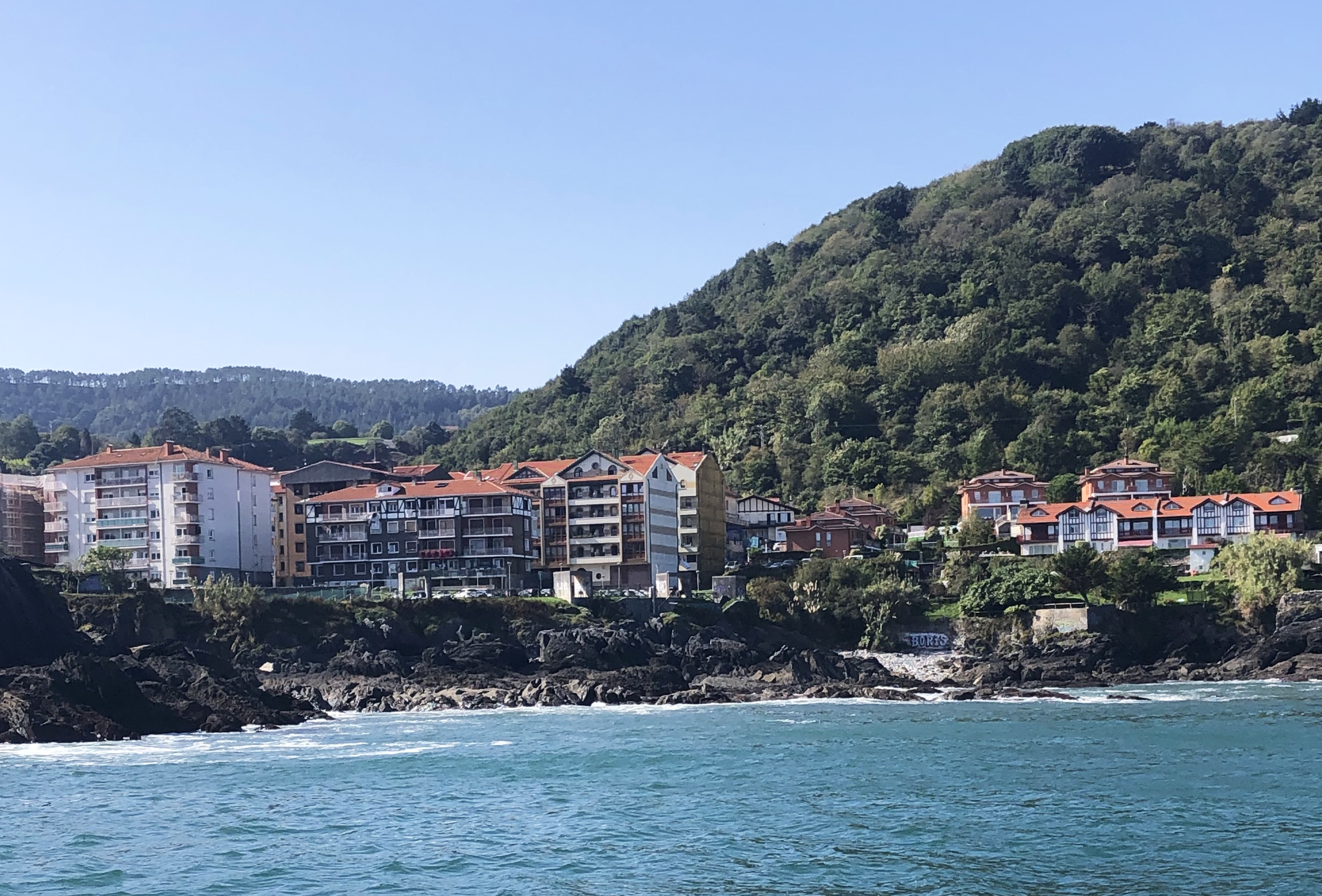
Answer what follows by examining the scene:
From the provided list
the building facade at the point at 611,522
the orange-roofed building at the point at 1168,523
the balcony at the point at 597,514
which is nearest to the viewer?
the orange-roofed building at the point at 1168,523

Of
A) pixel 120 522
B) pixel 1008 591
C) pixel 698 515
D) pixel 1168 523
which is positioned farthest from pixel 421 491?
pixel 1168 523

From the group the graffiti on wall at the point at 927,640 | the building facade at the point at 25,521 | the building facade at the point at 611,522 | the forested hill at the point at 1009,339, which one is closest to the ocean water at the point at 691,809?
the graffiti on wall at the point at 927,640

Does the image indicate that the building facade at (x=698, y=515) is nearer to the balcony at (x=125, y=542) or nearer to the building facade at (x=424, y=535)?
the building facade at (x=424, y=535)

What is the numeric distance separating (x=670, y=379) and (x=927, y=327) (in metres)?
25.4

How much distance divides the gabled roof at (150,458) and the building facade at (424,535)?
6.57m

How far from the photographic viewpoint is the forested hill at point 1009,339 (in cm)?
12269

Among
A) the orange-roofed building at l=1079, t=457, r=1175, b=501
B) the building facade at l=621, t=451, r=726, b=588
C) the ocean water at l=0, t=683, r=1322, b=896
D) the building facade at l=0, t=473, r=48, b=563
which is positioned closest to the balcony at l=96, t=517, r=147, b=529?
the building facade at l=0, t=473, r=48, b=563

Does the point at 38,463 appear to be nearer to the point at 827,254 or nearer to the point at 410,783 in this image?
the point at 827,254

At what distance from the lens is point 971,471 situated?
396 feet

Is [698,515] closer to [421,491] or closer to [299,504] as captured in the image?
[421,491]

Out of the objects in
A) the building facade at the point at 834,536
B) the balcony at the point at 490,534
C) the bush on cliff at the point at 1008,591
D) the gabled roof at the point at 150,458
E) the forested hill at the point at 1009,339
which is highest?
the forested hill at the point at 1009,339

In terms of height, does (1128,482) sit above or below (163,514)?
above

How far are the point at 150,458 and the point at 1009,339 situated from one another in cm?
7726

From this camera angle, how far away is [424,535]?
332ft
